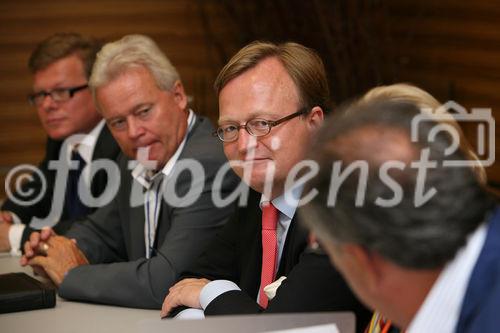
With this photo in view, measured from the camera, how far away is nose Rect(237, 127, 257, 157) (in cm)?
218

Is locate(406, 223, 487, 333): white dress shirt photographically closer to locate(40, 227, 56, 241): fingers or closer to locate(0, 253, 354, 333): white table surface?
locate(0, 253, 354, 333): white table surface

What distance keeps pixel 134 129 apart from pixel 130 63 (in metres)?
0.24

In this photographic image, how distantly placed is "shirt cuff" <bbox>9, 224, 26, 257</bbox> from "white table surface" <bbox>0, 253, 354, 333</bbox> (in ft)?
0.85

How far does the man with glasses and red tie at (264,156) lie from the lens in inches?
84.0

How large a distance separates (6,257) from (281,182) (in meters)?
1.37

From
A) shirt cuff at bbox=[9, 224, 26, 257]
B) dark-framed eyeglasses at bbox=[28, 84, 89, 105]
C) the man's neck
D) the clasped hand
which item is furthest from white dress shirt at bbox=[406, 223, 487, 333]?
dark-framed eyeglasses at bbox=[28, 84, 89, 105]

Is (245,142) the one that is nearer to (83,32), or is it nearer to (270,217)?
(270,217)

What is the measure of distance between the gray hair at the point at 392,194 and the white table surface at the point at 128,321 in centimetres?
53

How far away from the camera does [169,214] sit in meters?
2.73

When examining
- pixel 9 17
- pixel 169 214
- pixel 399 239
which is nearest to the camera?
pixel 399 239

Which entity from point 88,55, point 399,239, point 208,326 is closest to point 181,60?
point 88,55

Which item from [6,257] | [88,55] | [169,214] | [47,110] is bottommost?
[6,257]

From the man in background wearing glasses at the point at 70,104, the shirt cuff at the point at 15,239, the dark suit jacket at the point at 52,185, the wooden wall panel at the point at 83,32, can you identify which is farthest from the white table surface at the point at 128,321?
the wooden wall panel at the point at 83,32

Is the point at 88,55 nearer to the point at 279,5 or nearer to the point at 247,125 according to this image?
the point at 247,125
